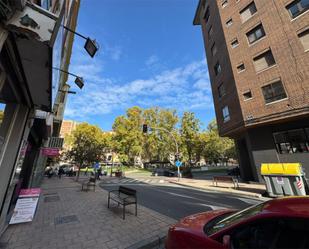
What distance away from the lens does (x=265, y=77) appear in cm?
1407

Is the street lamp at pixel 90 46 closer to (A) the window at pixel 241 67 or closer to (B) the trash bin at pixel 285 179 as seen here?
(B) the trash bin at pixel 285 179

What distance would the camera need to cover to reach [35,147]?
976 centimetres

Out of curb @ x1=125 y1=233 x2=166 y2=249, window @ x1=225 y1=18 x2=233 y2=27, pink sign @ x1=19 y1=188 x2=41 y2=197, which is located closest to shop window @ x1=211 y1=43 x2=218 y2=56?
window @ x1=225 y1=18 x2=233 y2=27

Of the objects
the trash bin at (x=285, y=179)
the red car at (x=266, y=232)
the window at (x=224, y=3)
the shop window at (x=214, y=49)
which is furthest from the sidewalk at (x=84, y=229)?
the window at (x=224, y=3)

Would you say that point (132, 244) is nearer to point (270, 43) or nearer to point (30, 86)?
point (30, 86)

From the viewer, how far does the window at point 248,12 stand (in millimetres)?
15867

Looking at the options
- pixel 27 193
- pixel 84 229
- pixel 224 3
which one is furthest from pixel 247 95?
pixel 27 193

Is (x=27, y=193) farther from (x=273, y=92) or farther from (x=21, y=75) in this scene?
(x=273, y=92)

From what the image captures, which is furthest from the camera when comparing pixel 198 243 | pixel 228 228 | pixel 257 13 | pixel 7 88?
pixel 257 13

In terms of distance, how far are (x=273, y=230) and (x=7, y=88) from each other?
219 inches

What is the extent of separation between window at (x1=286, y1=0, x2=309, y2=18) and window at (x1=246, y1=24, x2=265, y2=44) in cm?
214

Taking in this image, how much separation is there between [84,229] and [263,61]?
17.8m

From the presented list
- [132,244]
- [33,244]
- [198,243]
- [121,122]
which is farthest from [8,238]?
[121,122]

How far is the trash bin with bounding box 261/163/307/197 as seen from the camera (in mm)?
8055
